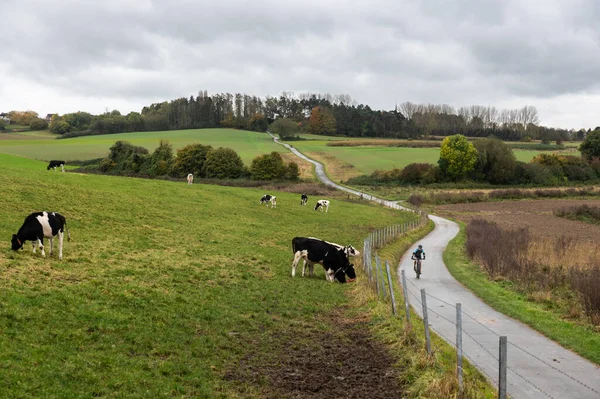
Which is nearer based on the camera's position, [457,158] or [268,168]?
[268,168]

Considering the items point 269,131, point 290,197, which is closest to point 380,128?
point 269,131

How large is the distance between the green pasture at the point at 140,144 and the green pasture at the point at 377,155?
12.7 meters

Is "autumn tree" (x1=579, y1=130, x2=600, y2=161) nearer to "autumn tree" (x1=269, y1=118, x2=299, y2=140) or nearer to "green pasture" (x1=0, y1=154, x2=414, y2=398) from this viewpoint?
"autumn tree" (x1=269, y1=118, x2=299, y2=140)

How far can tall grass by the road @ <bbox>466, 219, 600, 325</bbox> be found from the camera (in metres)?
19.6

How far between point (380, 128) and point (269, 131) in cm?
4133

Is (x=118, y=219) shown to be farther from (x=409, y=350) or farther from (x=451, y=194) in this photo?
(x=451, y=194)

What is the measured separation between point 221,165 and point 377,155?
5742 cm

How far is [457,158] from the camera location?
10338 centimetres

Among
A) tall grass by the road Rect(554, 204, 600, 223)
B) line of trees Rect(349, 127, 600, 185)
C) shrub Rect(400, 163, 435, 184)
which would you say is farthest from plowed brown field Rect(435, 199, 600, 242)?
shrub Rect(400, 163, 435, 184)

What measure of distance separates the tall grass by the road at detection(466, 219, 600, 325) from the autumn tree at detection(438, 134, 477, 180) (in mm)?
62670

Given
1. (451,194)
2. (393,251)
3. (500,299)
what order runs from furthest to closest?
(451,194)
(393,251)
(500,299)

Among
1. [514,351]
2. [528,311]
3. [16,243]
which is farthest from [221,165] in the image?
[514,351]

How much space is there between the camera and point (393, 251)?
3756cm

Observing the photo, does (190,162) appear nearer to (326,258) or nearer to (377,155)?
(377,155)
